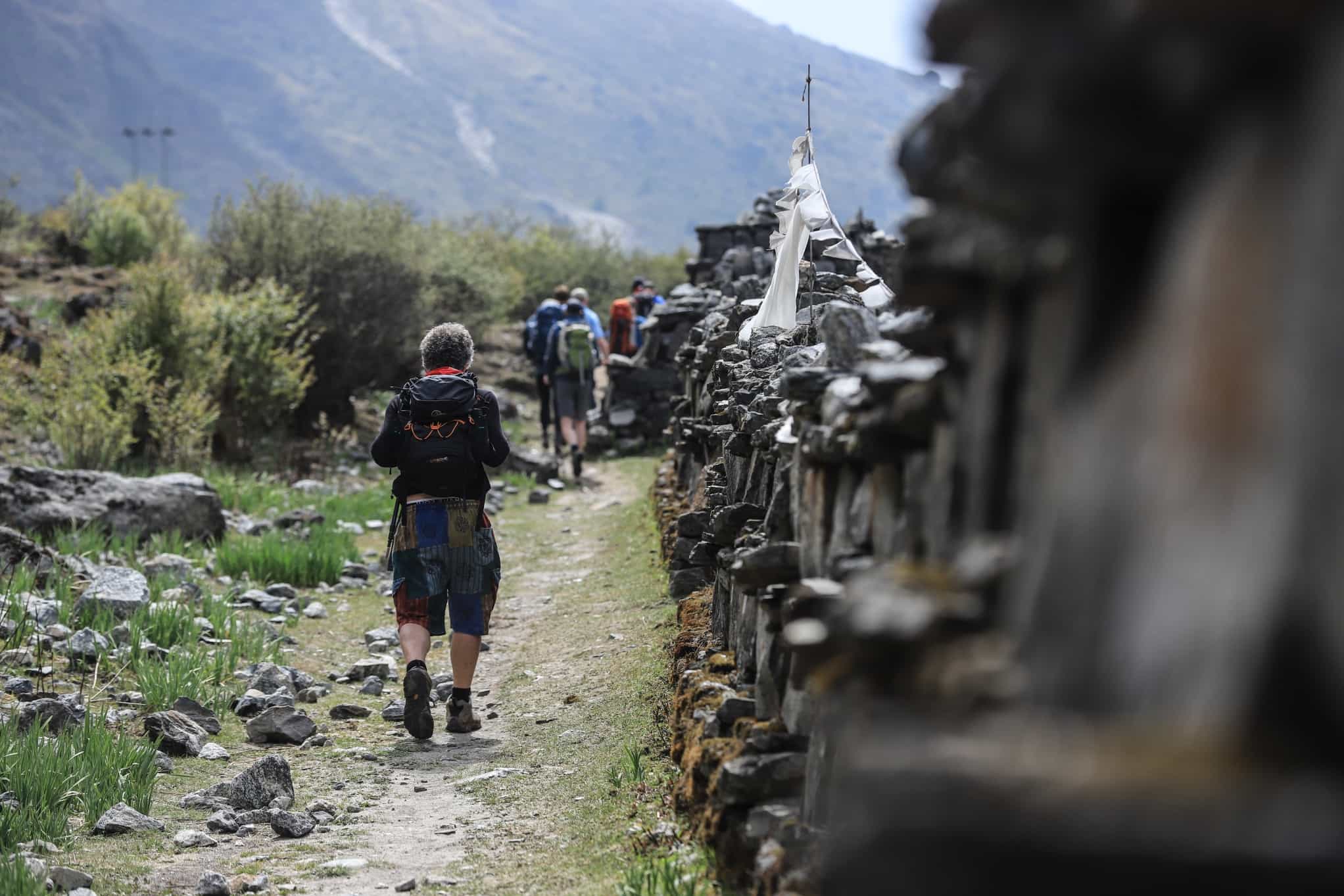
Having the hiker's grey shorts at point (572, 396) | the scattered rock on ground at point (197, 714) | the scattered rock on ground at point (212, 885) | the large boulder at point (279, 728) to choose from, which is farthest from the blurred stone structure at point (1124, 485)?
the hiker's grey shorts at point (572, 396)

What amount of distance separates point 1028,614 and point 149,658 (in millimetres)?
6122

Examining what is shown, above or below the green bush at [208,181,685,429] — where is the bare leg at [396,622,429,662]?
below

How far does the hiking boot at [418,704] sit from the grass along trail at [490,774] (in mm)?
80

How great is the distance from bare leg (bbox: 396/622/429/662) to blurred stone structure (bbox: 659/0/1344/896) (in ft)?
14.5

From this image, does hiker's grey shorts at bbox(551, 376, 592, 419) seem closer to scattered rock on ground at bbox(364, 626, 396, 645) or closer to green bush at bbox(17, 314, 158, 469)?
green bush at bbox(17, 314, 158, 469)

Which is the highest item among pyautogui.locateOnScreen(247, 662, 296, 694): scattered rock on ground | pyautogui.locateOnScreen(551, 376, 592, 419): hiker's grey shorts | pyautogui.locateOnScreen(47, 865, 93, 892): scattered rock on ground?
pyautogui.locateOnScreen(551, 376, 592, 419): hiker's grey shorts

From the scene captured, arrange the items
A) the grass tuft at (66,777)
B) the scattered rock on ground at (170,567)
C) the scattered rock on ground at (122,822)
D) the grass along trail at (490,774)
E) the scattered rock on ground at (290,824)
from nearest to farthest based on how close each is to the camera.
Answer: the grass along trail at (490,774)
the grass tuft at (66,777)
the scattered rock on ground at (122,822)
the scattered rock on ground at (290,824)
the scattered rock on ground at (170,567)

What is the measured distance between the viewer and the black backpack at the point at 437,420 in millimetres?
6496

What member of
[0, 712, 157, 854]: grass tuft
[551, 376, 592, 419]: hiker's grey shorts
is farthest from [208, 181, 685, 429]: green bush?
[0, 712, 157, 854]: grass tuft

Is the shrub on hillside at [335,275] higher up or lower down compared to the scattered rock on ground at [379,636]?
higher up

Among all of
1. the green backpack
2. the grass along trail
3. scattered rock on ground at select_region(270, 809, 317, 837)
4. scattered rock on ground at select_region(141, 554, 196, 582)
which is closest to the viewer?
the grass along trail

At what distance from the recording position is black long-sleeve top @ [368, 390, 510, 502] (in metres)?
6.50

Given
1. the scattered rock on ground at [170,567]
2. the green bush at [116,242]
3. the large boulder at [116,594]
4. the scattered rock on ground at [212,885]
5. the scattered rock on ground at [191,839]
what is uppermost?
the green bush at [116,242]

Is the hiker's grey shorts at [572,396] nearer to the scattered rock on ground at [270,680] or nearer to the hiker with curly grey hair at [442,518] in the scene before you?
the scattered rock on ground at [270,680]
